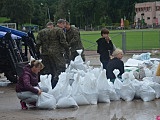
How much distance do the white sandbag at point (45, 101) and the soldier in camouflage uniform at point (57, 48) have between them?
6.49 ft

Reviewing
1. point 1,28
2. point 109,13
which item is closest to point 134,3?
point 109,13

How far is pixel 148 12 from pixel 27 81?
358 feet

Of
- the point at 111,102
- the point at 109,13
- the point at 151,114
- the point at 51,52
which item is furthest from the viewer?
the point at 109,13

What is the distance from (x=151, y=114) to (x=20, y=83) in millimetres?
2461

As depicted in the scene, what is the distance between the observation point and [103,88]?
8.51m

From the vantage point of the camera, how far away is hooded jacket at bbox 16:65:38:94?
7796 millimetres

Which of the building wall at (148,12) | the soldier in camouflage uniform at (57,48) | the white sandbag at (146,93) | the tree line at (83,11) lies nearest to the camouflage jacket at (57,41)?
the soldier in camouflage uniform at (57,48)

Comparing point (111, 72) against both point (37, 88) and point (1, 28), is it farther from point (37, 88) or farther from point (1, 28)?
point (1, 28)

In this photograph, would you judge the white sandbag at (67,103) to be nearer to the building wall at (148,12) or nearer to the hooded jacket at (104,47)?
the hooded jacket at (104,47)

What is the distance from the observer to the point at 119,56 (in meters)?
9.07

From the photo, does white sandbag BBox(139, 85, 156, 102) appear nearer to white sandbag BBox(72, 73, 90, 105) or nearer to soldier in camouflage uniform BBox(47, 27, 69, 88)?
white sandbag BBox(72, 73, 90, 105)

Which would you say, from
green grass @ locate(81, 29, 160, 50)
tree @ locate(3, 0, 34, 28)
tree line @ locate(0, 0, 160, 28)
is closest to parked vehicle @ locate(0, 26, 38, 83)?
green grass @ locate(81, 29, 160, 50)

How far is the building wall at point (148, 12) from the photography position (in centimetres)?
11219

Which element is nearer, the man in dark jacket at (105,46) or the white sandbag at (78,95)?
the white sandbag at (78,95)
